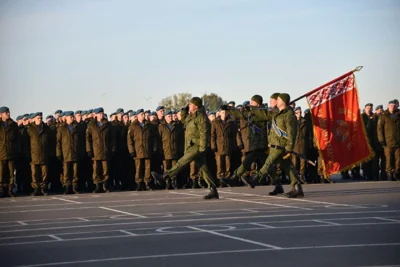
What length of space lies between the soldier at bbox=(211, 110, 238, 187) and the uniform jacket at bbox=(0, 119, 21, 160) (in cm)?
572

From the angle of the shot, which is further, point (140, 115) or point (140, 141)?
point (140, 115)

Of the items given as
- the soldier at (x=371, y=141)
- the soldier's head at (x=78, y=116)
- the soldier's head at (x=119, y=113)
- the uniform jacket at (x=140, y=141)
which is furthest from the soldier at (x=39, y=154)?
the soldier at (x=371, y=141)

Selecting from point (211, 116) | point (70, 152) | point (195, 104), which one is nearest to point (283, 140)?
point (195, 104)

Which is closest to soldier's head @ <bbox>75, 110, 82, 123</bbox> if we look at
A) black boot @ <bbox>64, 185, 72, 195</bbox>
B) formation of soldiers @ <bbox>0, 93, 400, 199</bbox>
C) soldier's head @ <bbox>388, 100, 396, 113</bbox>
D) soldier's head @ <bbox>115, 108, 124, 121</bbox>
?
formation of soldiers @ <bbox>0, 93, 400, 199</bbox>

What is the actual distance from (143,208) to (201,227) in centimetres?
459

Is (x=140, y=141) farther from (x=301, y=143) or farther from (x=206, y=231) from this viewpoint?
(x=206, y=231)

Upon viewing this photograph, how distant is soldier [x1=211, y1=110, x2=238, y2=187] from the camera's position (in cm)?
2773

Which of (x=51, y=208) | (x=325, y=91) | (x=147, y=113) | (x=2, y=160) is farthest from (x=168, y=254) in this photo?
(x=147, y=113)

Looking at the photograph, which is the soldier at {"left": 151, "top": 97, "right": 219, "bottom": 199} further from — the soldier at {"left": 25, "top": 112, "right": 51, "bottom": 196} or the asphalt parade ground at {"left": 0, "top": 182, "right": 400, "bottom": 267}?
the soldier at {"left": 25, "top": 112, "right": 51, "bottom": 196}

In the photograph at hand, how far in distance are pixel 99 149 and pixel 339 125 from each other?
22.2 feet

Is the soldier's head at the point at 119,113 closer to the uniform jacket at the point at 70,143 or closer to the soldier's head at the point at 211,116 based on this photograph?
the uniform jacket at the point at 70,143

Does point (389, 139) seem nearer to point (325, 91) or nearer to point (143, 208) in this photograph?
point (325, 91)

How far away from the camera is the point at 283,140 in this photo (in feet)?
67.3

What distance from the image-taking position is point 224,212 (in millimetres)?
17625
